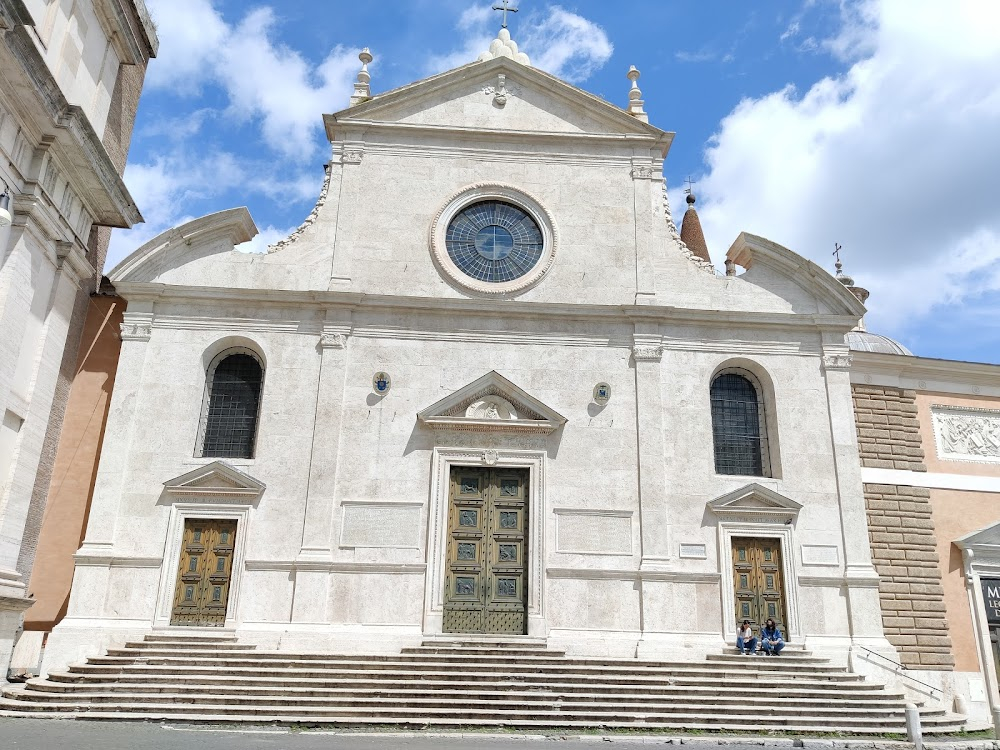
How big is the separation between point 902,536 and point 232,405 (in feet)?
46.6

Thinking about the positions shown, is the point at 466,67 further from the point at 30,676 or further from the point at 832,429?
the point at 30,676

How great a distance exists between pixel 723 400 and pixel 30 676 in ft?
46.4

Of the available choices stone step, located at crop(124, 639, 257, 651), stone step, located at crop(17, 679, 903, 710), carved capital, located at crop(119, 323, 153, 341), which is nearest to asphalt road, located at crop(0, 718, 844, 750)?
stone step, located at crop(17, 679, 903, 710)

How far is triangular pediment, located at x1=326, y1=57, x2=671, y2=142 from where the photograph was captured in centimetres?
1881

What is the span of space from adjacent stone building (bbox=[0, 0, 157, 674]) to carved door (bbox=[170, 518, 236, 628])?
2759 millimetres

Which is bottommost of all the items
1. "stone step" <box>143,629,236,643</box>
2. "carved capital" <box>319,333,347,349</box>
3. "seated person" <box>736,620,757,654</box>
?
"stone step" <box>143,629,236,643</box>

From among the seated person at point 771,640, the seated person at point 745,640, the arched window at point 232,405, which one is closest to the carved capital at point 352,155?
the arched window at point 232,405

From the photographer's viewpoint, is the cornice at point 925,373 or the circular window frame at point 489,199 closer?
the circular window frame at point 489,199

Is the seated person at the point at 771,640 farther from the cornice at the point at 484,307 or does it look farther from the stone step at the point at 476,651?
the cornice at the point at 484,307

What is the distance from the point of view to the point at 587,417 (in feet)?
55.6

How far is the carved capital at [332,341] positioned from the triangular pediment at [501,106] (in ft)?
16.0

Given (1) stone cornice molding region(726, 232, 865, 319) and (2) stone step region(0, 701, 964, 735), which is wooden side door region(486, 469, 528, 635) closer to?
(2) stone step region(0, 701, 964, 735)

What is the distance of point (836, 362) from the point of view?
17609mm

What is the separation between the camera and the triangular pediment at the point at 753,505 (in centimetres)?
1639
